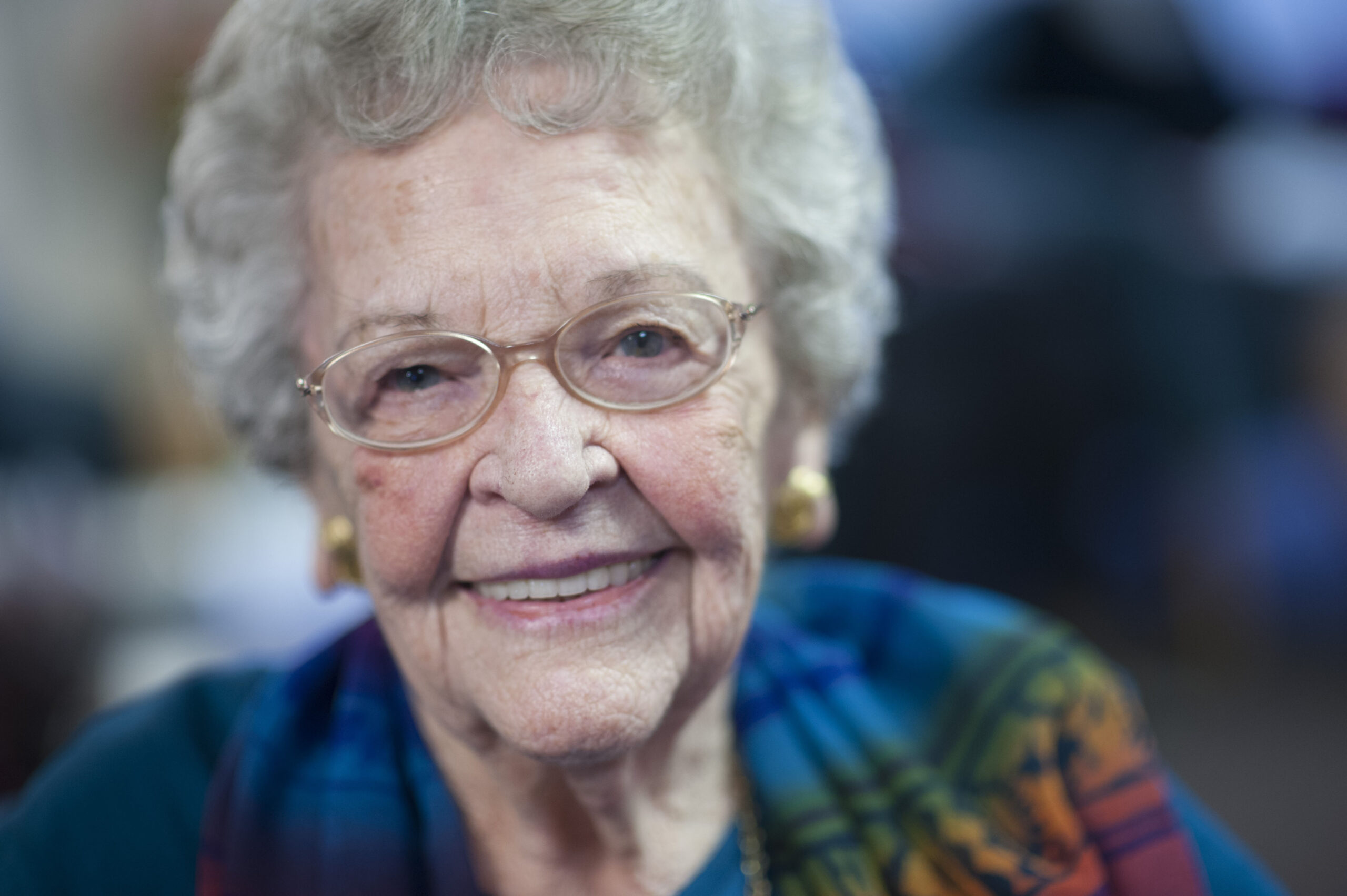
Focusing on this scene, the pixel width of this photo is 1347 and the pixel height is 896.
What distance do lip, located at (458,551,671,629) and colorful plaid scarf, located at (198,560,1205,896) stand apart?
0.32m

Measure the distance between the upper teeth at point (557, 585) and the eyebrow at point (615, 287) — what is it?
0.28 metres

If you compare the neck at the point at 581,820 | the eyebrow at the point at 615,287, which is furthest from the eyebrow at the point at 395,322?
the neck at the point at 581,820

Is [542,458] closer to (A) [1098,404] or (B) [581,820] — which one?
(B) [581,820]

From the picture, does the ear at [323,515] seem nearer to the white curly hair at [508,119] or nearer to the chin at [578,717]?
the white curly hair at [508,119]

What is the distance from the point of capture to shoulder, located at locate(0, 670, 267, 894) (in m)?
1.18

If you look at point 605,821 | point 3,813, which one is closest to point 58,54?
point 3,813

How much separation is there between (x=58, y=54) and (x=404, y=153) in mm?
4615

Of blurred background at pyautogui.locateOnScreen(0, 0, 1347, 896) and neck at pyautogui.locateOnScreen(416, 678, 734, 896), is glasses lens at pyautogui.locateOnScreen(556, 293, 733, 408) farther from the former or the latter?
blurred background at pyautogui.locateOnScreen(0, 0, 1347, 896)

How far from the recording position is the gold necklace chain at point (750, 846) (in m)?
1.25

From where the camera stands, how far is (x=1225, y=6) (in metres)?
3.30

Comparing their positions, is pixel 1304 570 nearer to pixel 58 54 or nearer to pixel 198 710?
pixel 198 710

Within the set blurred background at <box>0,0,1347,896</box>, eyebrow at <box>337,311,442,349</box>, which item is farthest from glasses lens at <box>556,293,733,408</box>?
blurred background at <box>0,0,1347,896</box>

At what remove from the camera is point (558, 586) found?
41.1 inches

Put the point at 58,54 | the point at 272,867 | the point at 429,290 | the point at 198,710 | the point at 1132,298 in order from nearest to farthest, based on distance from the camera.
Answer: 1. the point at 429,290
2. the point at 272,867
3. the point at 198,710
4. the point at 1132,298
5. the point at 58,54
